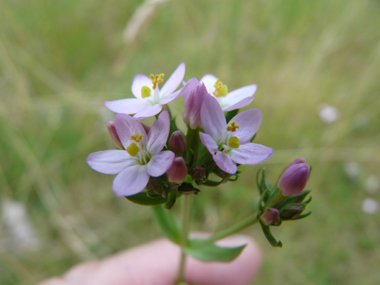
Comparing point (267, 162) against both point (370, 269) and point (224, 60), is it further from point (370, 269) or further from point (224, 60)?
point (370, 269)

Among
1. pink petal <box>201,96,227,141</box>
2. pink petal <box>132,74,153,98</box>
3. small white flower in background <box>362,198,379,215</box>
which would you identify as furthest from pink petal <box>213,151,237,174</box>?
small white flower in background <box>362,198,379,215</box>

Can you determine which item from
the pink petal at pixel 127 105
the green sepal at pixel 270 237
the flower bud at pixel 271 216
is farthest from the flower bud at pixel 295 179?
the pink petal at pixel 127 105

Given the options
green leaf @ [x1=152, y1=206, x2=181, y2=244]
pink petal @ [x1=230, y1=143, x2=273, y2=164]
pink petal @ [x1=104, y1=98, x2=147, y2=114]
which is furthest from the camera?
green leaf @ [x1=152, y1=206, x2=181, y2=244]

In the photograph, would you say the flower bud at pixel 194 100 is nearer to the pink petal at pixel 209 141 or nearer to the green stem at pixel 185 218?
the pink petal at pixel 209 141

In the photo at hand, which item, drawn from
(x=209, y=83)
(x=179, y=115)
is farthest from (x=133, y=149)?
(x=179, y=115)

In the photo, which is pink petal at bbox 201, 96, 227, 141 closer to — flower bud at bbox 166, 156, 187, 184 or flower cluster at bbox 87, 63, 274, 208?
flower cluster at bbox 87, 63, 274, 208

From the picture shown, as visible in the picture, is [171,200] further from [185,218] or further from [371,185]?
[371,185]
